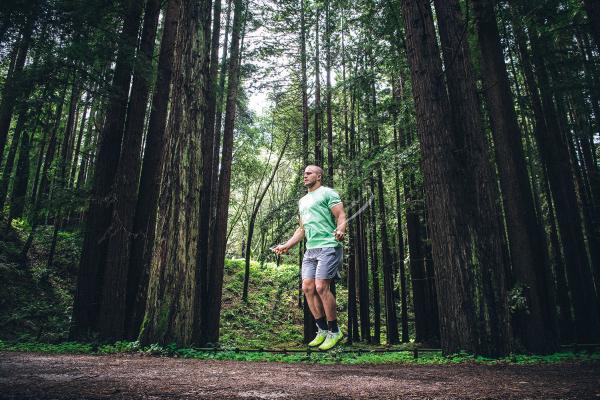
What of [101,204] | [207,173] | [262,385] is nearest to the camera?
[262,385]

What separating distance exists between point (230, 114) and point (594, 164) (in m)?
14.3

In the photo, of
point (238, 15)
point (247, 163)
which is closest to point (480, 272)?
point (238, 15)

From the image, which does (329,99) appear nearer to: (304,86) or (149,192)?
(304,86)

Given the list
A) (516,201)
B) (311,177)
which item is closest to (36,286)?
(311,177)

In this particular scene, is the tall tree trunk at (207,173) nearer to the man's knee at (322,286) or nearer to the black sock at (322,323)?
the black sock at (322,323)

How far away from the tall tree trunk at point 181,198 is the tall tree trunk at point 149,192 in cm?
226

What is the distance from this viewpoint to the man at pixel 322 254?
170 inches

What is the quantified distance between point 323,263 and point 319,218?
2.10ft

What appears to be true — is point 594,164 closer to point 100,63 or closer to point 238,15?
point 238,15

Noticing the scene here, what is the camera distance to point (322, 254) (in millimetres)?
4434

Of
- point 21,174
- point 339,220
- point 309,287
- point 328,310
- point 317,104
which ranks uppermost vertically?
point 317,104

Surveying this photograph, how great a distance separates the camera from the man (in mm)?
4316

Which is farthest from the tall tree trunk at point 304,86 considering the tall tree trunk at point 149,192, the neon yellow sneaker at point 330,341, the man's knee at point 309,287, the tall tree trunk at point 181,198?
the neon yellow sneaker at point 330,341

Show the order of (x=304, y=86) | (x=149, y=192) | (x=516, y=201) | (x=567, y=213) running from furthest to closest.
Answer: (x=304, y=86)
(x=567, y=213)
(x=149, y=192)
(x=516, y=201)
